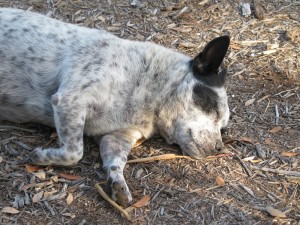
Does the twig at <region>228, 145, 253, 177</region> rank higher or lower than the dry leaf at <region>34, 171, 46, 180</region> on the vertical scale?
higher

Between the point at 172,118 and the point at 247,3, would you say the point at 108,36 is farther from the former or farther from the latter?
the point at 247,3

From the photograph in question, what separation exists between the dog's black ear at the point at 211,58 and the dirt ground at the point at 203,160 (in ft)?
1.98

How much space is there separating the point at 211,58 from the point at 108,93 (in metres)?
0.80

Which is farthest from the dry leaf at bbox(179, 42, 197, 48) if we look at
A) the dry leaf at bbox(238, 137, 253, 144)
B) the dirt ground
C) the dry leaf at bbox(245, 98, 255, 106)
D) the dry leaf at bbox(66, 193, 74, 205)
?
the dry leaf at bbox(66, 193, 74, 205)

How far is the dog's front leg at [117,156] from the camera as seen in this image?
11.8ft

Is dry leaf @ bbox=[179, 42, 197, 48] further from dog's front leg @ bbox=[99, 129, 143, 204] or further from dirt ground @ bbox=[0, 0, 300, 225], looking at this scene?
dog's front leg @ bbox=[99, 129, 143, 204]

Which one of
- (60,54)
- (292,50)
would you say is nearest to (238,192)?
(60,54)

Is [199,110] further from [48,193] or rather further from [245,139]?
[48,193]

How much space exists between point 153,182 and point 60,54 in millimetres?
1221

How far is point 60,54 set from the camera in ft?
13.8

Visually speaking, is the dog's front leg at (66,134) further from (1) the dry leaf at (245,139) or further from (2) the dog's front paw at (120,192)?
(1) the dry leaf at (245,139)

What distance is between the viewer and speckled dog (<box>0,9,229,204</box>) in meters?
3.90

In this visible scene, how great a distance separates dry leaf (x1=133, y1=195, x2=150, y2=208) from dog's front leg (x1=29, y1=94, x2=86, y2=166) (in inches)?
21.3

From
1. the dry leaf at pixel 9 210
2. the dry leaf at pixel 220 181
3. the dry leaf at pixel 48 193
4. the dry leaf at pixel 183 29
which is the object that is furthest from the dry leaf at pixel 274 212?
the dry leaf at pixel 183 29
